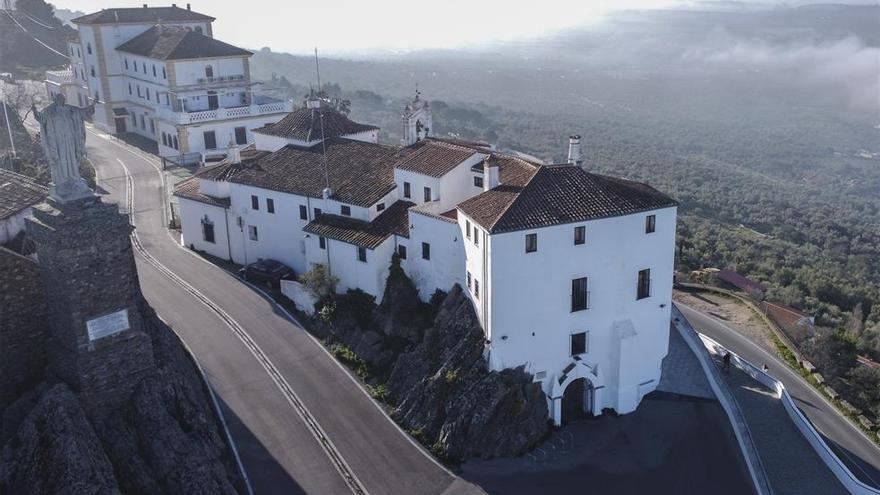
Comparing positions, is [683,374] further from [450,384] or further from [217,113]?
[217,113]

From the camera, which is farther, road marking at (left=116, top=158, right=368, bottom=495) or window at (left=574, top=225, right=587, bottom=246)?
window at (left=574, top=225, right=587, bottom=246)

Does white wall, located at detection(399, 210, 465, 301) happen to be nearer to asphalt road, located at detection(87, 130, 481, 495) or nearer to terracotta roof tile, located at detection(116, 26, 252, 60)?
asphalt road, located at detection(87, 130, 481, 495)

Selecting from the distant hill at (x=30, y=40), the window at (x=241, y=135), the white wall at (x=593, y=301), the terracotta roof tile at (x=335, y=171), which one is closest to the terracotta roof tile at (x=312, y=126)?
the terracotta roof tile at (x=335, y=171)

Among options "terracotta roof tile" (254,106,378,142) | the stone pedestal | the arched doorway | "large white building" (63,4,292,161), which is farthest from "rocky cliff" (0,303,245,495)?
"large white building" (63,4,292,161)

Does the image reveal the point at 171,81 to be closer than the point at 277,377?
No

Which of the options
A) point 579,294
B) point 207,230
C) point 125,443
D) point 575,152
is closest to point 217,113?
point 207,230

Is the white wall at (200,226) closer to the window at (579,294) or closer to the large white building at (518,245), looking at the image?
the large white building at (518,245)
